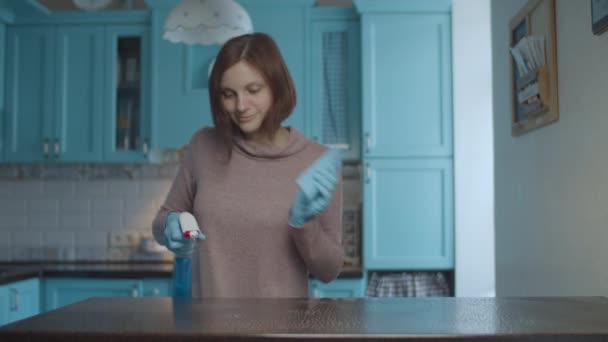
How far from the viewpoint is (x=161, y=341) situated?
0.79 m

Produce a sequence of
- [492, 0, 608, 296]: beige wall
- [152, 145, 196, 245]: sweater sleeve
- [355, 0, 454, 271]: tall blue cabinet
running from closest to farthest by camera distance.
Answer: [492, 0, 608, 296]: beige wall → [152, 145, 196, 245]: sweater sleeve → [355, 0, 454, 271]: tall blue cabinet

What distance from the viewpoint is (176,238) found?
4.16 feet

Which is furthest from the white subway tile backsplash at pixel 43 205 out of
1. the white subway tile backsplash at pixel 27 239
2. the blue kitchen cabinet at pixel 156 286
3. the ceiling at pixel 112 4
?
the ceiling at pixel 112 4

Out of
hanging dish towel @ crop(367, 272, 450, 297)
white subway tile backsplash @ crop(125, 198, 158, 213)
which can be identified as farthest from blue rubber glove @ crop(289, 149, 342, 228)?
white subway tile backsplash @ crop(125, 198, 158, 213)

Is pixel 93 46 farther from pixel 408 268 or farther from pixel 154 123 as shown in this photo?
pixel 408 268

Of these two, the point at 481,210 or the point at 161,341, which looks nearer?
the point at 161,341

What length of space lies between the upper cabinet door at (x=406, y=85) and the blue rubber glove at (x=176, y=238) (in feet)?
6.18

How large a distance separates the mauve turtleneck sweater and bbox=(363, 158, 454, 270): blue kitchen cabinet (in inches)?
65.5

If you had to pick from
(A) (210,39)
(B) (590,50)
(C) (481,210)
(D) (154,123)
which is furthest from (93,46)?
(B) (590,50)

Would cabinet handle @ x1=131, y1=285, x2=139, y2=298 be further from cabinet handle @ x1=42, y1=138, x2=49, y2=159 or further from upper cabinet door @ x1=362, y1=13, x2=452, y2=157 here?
upper cabinet door @ x1=362, y1=13, x2=452, y2=157

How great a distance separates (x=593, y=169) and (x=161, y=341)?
1.07 metres


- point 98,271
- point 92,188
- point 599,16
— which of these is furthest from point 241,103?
point 92,188

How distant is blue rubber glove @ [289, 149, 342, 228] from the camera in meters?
1.11

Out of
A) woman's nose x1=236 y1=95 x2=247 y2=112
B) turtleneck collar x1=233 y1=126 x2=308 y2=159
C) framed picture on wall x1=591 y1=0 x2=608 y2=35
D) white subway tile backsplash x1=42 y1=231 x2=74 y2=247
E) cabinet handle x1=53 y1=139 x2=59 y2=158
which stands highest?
framed picture on wall x1=591 y1=0 x2=608 y2=35
